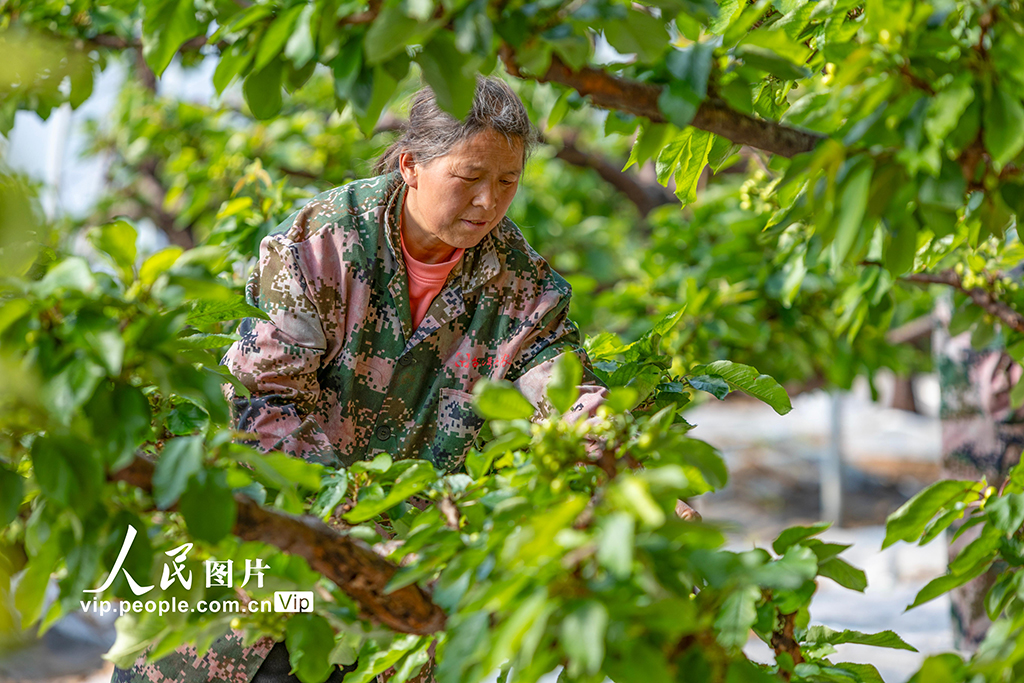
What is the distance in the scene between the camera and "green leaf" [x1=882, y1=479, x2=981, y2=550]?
0.93m

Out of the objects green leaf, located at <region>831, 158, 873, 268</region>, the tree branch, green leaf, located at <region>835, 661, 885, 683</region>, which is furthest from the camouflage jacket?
the tree branch

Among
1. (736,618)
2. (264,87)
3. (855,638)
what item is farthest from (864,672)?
(264,87)

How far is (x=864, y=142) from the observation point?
738mm

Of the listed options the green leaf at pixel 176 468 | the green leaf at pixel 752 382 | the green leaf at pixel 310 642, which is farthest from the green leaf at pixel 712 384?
the green leaf at pixel 176 468

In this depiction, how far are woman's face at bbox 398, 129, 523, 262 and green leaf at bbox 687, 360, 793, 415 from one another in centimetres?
35

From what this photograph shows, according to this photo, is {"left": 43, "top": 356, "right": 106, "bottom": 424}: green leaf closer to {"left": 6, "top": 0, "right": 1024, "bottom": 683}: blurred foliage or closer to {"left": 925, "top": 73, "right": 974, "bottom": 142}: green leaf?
{"left": 6, "top": 0, "right": 1024, "bottom": 683}: blurred foliage

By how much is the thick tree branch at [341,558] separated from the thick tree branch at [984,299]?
1.13 metres

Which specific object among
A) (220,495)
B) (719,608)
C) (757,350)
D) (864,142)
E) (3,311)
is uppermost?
(864,142)

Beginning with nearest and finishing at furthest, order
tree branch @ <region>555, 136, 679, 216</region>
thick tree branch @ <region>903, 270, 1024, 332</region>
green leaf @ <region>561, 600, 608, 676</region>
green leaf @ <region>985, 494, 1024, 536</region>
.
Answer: green leaf @ <region>561, 600, 608, 676</region>, green leaf @ <region>985, 494, 1024, 536</region>, thick tree branch @ <region>903, 270, 1024, 332</region>, tree branch @ <region>555, 136, 679, 216</region>

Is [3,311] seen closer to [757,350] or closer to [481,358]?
[481,358]

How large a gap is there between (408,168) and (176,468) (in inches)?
29.6

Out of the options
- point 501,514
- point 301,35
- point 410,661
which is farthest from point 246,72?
point 410,661

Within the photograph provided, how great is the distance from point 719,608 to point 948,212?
0.37m

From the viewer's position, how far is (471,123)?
1.27m
